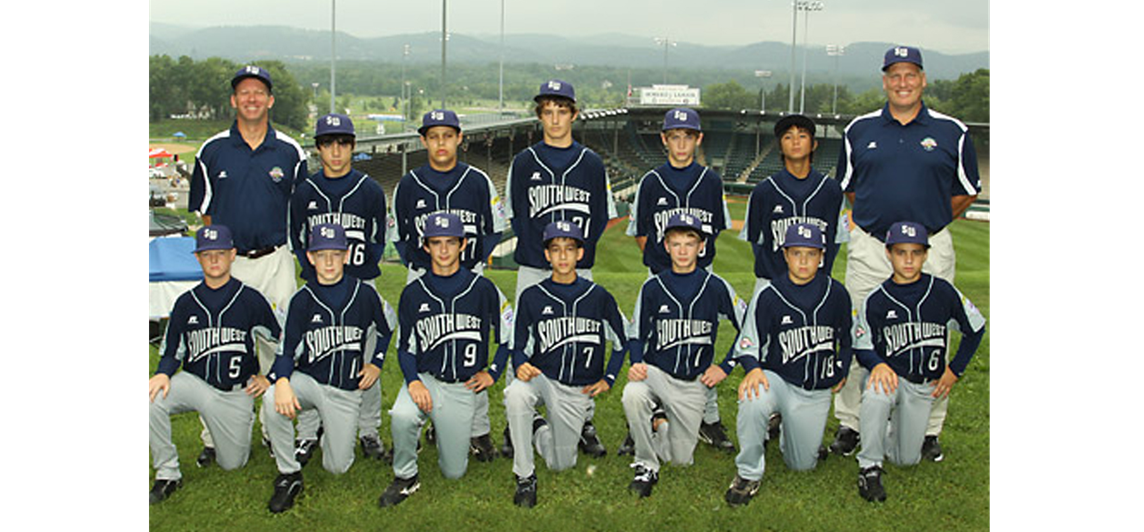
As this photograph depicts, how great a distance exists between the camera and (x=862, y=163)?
6.12 m

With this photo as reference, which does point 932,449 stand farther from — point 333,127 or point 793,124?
point 333,127

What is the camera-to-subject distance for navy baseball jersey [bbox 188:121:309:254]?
6.07 m

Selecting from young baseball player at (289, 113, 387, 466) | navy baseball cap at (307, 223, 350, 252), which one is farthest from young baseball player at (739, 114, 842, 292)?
navy baseball cap at (307, 223, 350, 252)

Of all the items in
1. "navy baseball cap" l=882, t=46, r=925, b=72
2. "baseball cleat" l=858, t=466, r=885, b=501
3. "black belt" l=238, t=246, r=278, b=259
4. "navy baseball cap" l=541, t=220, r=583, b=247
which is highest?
"navy baseball cap" l=882, t=46, r=925, b=72

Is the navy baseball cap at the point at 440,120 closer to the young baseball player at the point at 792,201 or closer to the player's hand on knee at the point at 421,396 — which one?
the player's hand on knee at the point at 421,396

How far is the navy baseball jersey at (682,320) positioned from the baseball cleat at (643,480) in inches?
25.8

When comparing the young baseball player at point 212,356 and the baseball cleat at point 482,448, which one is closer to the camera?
the young baseball player at point 212,356

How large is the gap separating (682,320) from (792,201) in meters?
1.30

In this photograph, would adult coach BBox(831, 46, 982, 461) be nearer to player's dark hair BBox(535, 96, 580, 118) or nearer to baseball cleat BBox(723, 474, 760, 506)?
baseball cleat BBox(723, 474, 760, 506)

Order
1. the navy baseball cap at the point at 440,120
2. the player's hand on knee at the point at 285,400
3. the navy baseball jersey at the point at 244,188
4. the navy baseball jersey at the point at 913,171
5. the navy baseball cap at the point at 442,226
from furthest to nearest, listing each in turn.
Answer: the navy baseball cap at the point at 440,120 < the navy baseball jersey at the point at 244,188 < the navy baseball jersey at the point at 913,171 < the navy baseball cap at the point at 442,226 < the player's hand on knee at the point at 285,400

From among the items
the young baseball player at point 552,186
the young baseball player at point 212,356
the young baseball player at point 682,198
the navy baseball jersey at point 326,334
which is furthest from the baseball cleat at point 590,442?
the young baseball player at point 212,356

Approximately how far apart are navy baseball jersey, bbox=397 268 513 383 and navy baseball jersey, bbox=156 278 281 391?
105cm

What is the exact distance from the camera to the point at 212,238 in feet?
18.5

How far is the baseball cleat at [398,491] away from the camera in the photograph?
5359mm
